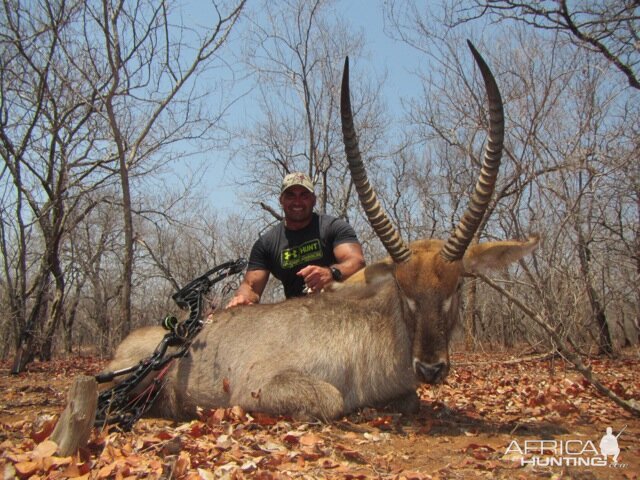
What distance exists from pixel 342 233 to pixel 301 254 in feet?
2.22

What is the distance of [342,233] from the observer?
26.0ft

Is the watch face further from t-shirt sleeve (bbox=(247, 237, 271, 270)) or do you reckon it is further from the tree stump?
the tree stump

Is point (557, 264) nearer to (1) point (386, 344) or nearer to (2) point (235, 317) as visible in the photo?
(1) point (386, 344)

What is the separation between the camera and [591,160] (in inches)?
459

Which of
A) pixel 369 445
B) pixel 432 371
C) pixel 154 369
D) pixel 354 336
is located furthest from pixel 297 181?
pixel 369 445

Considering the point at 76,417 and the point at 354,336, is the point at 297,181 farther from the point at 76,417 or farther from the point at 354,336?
the point at 76,417

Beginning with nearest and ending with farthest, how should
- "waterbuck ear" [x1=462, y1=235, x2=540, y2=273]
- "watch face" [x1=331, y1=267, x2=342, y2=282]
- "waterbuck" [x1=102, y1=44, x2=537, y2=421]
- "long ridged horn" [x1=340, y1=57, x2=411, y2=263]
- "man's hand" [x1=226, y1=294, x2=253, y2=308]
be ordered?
"waterbuck" [x1=102, y1=44, x2=537, y2=421]
"long ridged horn" [x1=340, y1=57, x2=411, y2=263]
"waterbuck ear" [x1=462, y1=235, x2=540, y2=273]
"watch face" [x1=331, y1=267, x2=342, y2=282]
"man's hand" [x1=226, y1=294, x2=253, y2=308]

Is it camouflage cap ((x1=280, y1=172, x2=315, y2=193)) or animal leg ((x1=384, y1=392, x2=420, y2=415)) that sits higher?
camouflage cap ((x1=280, y1=172, x2=315, y2=193))

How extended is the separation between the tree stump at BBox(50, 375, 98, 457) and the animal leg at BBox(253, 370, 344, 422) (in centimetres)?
191

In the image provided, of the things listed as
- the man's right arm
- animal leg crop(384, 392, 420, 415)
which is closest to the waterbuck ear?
animal leg crop(384, 392, 420, 415)

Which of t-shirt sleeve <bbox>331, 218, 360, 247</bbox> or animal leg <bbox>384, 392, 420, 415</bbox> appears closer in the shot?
animal leg <bbox>384, 392, 420, 415</bbox>

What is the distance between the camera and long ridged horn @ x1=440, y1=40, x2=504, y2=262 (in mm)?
4719

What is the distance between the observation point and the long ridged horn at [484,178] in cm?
472

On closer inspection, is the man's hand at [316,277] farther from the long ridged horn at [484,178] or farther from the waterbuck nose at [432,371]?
the waterbuck nose at [432,371]
